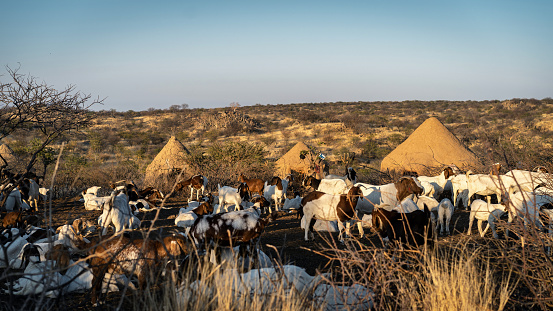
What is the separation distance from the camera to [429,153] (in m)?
16.5

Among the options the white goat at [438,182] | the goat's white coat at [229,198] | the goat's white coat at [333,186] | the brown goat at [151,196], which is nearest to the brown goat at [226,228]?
the goat's white coat at [229,198]

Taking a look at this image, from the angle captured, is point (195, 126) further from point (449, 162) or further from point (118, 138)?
point (449, 162)

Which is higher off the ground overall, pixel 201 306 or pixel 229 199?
pixel 201 306

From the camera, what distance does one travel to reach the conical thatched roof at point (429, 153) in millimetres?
16125

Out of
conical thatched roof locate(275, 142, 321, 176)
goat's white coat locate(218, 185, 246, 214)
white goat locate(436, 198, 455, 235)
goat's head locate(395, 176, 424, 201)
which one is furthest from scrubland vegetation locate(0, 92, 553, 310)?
goat's white coat locate(218, 185, 246, 214)

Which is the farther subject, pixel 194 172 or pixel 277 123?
pixel 277 123

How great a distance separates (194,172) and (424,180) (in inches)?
377

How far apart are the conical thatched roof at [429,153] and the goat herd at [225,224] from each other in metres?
2.84

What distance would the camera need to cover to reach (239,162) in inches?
719

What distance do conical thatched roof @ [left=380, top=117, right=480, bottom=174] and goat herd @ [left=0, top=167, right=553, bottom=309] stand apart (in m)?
2.84

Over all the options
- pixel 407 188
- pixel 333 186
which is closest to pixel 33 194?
pixel 333 186

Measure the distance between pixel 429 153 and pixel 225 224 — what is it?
12414 mm

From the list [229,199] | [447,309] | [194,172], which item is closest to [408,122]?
[194,172]

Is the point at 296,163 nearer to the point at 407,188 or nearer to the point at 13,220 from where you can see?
the point at 407,188
